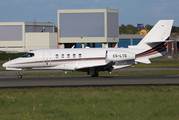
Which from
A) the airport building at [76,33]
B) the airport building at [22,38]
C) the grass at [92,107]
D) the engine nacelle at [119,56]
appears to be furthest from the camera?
the airport building at [22,38]

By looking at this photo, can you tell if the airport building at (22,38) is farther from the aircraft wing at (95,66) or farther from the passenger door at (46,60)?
the aircraft wing at (95,66)

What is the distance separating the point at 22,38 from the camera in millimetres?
79250

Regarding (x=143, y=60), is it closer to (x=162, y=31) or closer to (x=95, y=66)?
(x=162, y=31)

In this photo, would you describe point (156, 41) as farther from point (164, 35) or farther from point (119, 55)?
point (119, 55)

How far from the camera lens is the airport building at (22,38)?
76.6 m

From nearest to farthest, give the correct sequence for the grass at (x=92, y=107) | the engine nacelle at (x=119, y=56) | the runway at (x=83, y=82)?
the grass at (x=92, y=107)
the runway at (x=83, y=82)
the engine nacelle at (x=119, y=56)

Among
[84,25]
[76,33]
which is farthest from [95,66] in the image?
[76,33]

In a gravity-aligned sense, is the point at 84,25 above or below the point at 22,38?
above

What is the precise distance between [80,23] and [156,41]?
147 ft

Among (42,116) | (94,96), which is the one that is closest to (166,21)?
(94,96)

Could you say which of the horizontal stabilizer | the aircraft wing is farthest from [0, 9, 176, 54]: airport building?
the aircraft wing

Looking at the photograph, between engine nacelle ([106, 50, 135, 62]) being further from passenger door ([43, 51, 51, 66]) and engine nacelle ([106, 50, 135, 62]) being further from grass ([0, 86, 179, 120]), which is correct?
grass ([0, 86, 179, 120])

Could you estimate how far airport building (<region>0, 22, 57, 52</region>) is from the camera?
251 feet

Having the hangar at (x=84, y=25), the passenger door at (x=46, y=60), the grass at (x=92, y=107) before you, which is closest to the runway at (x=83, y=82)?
the passenger door at (x=46, y=60)
